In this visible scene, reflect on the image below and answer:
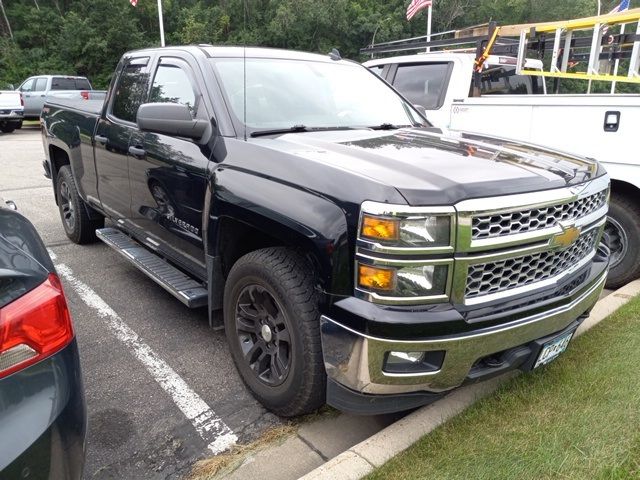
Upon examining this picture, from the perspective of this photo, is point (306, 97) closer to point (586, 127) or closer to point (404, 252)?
point (404, 252)

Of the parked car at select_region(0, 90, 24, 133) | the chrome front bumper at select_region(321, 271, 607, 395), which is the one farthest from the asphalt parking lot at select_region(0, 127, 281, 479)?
the parked car at select_region(0, 90, 24, 133)

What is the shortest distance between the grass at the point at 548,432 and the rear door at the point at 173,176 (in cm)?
180

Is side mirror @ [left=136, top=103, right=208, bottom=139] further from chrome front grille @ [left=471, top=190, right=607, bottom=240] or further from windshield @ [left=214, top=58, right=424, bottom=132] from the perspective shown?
chrome front grille @ [left=471, top=190, right=607, bottom=240]

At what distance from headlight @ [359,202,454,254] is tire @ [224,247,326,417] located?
0.49m

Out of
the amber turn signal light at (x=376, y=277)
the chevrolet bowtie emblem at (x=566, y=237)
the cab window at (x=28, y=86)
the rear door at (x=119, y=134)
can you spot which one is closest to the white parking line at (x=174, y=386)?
the rear door at (x=119, y=134)

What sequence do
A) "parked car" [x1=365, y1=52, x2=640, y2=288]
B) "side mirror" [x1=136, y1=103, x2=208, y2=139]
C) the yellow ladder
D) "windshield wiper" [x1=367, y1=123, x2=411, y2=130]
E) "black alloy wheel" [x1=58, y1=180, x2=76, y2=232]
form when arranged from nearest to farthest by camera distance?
"side mirror" [x1=136, y1=103, x2=208, y2=139] < "windshield wiper" [x1=367, y1=123, x2=411, y2=130] < "parked car" [x1=365, y1=52, x2=640, y2=288] < the yellow ladder < "black alloy wheel" [x1=58, y1=180, x2=76, y2=232]

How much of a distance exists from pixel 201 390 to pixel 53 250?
3.33 m

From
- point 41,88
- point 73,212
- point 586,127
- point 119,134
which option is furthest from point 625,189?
point 41,88

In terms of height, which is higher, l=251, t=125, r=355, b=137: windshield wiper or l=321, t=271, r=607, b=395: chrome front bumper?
l=251, t=125, r=355, b=137: windshield wiper

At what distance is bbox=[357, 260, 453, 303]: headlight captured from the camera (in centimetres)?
208

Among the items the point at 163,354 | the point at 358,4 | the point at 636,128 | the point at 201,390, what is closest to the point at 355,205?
the point at 201,390

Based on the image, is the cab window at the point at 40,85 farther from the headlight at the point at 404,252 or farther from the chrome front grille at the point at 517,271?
the chrome front grille at the point at 517,271

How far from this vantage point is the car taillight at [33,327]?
1512mm

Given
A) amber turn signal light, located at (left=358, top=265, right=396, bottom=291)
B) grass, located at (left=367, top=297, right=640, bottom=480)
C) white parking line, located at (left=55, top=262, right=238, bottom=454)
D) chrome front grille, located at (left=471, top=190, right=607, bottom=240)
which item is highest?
chrome front grille, located at (left=471, top=190, right=607, bottom=240)
